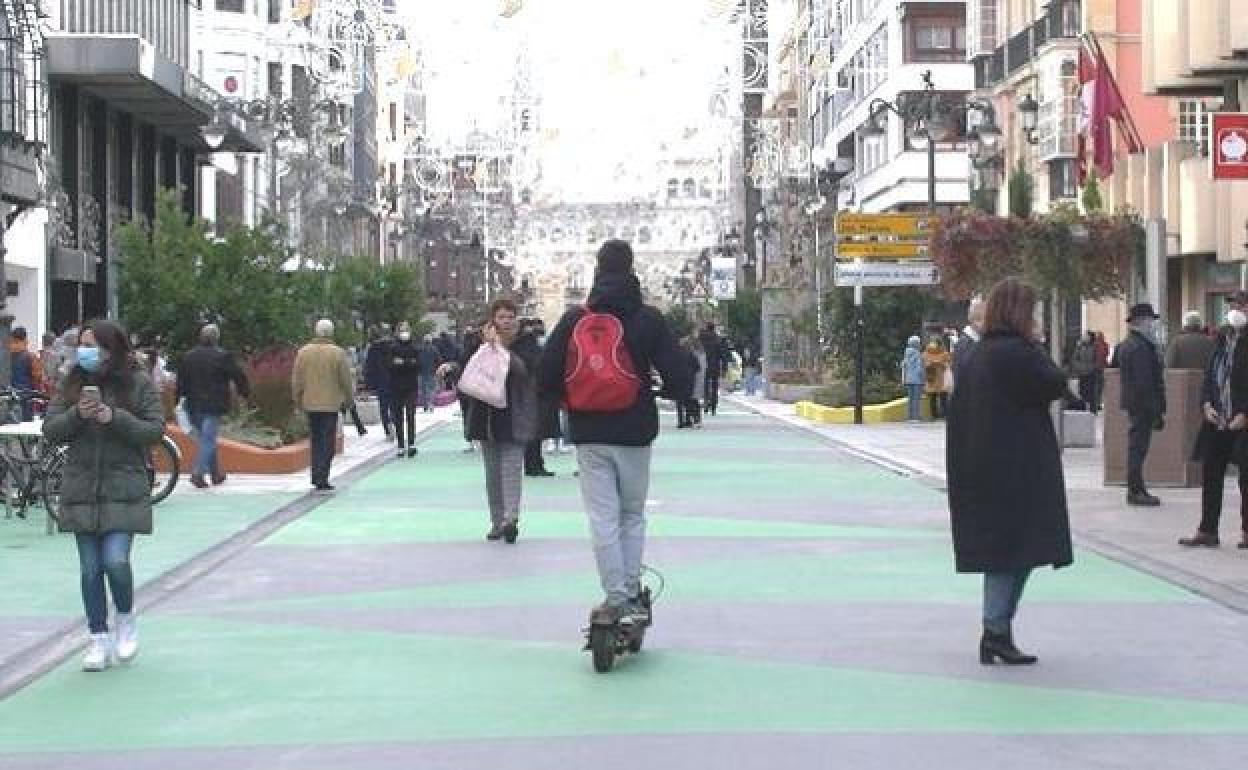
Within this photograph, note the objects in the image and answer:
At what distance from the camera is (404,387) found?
33781 mm

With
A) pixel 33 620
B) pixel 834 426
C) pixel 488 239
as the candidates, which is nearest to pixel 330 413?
pixel 33 620

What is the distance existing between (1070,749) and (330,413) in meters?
16.8

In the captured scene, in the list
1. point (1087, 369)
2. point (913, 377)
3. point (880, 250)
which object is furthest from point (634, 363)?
point (880, 250)

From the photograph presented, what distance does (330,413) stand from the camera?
2547 cm

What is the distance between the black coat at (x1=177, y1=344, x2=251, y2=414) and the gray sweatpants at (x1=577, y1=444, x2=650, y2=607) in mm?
14582

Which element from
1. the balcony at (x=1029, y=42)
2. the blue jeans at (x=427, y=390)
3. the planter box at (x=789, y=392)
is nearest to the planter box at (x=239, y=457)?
the blue jeans at (x=427, y=390)

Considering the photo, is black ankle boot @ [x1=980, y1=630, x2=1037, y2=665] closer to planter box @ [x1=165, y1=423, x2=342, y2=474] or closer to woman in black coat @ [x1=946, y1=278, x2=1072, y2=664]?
woman in black coat @ [x1=946, y1=278, x2=1072, y2=664]

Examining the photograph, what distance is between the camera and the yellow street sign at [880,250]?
1820 inches

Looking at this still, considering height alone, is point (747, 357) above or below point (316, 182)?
below

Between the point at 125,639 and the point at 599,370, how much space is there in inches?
106

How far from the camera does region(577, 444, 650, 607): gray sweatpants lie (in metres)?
11.8

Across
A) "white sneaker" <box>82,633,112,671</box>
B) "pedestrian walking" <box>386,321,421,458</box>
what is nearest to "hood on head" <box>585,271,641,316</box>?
"white sneaker" <box>82,633,112,671</box>

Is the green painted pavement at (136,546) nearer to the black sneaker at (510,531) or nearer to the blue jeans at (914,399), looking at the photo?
the black sneaker at (510,531)

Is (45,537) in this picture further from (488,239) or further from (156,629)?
(488,239)
